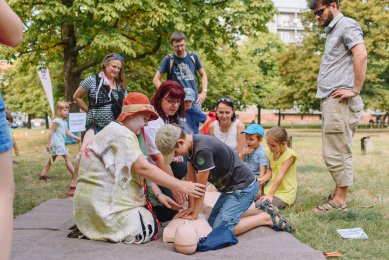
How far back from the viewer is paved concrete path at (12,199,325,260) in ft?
11.8

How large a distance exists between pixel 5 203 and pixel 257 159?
4.43m

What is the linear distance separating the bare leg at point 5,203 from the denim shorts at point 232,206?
2.49 metres

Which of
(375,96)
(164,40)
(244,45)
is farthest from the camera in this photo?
(244,45)

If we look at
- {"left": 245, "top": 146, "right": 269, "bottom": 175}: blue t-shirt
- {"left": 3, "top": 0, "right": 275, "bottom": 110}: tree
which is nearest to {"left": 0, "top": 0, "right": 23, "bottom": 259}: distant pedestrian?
{"left": 245, "top": 146, "right": 269, "bottom": 175}: blue t-shirt

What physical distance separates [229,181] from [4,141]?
2.78 metres

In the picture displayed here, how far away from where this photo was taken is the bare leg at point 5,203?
6.50ft

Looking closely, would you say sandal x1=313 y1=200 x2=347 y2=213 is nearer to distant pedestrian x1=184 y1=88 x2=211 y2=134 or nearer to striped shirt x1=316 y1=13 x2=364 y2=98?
striped shirt x1=316 y1=13 x2=364 y2=98

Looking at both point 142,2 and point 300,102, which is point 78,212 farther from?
point 300,102

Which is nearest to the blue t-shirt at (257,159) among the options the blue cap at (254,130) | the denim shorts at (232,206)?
the blue cap at (254,130)

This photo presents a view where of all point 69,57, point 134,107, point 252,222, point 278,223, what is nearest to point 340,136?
point 278,223

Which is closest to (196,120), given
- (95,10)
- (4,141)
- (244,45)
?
(4,141)

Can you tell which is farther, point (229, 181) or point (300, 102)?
point (300, 102)

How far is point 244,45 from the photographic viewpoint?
5009 centimetres

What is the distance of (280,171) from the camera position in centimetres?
561
